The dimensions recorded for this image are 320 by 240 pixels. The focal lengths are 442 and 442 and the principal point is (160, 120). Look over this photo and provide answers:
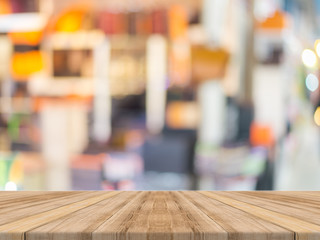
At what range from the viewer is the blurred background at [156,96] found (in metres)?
3.58

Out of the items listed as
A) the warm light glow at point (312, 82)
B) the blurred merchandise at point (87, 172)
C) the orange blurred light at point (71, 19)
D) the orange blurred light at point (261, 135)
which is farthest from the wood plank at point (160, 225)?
the orange blurred light at point (71, 19)

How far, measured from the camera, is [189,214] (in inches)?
21.6

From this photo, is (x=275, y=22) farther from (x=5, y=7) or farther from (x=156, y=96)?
(x=5, y=7)

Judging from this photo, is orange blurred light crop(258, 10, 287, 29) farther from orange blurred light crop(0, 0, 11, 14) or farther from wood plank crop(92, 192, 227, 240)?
wood plank crop(92, 192, 227, 240)

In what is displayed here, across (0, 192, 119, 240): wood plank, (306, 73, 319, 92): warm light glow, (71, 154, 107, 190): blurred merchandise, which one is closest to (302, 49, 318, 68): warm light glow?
(306, 73, 319, 92): warm light glow

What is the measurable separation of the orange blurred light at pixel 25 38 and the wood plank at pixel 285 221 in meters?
4.22

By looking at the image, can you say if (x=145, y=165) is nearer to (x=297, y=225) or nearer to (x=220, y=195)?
(x=220, y=195)

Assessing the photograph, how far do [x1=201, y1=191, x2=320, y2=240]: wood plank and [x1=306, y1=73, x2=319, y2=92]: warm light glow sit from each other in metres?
2.07

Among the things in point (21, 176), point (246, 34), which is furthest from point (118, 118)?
point (246, 34)

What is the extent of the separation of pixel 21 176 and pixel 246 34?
2475mm

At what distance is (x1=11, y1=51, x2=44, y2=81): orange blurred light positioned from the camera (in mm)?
4574

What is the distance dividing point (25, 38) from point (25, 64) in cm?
27

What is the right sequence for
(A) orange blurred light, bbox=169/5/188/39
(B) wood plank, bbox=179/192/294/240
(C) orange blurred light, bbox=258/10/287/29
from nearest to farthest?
(B) wood plank, bbox=179/192/294/240, (C) orange blurred light, bbox=258/10/287/29, (A) orange blurred light, bbox=169/5/188/39

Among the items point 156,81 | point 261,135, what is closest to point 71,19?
point 156,81
